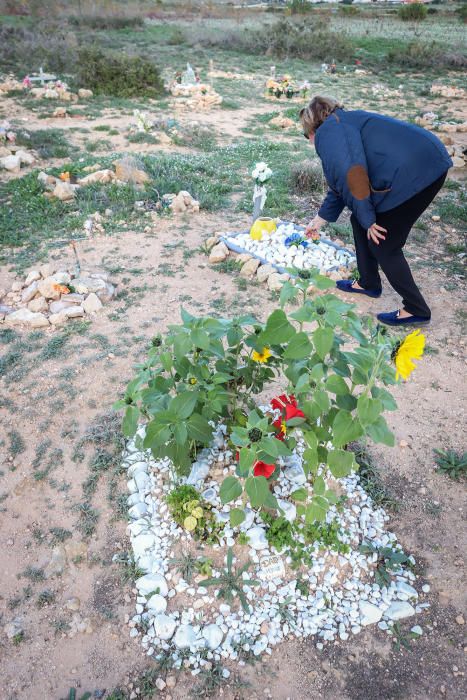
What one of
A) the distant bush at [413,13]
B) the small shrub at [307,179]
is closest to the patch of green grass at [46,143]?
the small shrub at [307,179]

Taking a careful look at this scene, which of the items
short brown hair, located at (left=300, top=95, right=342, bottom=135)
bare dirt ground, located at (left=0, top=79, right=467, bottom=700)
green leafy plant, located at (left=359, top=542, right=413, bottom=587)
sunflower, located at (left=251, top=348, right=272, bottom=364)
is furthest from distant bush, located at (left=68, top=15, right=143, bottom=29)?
green leafy plant, located at (left=359, top=542, right=413, bottom=587)

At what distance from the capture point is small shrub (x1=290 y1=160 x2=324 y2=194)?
605 cm

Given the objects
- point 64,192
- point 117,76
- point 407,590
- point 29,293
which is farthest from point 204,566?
point 117,76

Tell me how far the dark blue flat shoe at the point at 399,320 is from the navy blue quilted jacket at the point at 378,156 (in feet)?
3.31

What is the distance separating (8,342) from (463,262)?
436cm

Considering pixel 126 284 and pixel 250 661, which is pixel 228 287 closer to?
pixel 126 284

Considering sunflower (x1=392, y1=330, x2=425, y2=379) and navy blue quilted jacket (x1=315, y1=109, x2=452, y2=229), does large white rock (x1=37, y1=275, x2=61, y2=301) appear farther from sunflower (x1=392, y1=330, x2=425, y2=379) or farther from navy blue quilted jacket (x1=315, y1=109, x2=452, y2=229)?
sunflower (x1=392, y1=330, x2=425, y2=379)

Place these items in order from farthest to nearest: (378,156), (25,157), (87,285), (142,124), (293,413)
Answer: (142,124) → (25,157) → (87,285) → (378,156) → (293,413)

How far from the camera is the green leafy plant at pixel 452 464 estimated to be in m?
2.57

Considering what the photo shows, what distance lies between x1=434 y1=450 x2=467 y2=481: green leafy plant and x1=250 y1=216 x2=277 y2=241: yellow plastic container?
2871 millimetres

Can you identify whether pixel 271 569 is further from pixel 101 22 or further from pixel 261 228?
pixel 101 22

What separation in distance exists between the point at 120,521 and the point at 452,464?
1.86 metres

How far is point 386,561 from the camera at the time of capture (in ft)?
7.07

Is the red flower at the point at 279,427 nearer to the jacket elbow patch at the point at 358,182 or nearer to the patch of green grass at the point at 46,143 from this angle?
the jacket elbow patch at the point at 358,182
